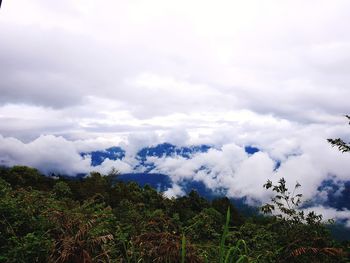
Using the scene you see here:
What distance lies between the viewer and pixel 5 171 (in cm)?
3566

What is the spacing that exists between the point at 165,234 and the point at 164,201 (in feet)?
104

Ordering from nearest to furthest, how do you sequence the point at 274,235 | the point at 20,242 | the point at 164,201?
the point at 20,242, the point at 274,235, the point at 164,201

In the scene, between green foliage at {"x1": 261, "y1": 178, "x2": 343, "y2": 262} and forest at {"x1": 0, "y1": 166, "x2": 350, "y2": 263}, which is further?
green foliage at {"x1": 261, "y1": 178, "x2": 343, "y2": 262}

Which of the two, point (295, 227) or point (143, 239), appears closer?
point (143, 239)

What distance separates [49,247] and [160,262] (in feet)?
4.34

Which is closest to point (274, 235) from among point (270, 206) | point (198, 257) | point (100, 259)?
point (270, 206)

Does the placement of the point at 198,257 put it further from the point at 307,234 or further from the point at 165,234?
the point at 307,234

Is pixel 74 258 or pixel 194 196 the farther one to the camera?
pixel 194 196

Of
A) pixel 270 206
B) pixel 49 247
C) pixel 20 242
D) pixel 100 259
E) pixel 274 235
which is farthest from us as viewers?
pixel 270 206

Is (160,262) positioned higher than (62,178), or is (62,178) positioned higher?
(160,262)

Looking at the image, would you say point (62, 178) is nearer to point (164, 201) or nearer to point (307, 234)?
point (164, 201)

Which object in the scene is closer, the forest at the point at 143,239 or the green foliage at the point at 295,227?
the forest at the point at 143,239

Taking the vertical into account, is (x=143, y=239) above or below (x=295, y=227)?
above

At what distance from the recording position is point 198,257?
410 cm
